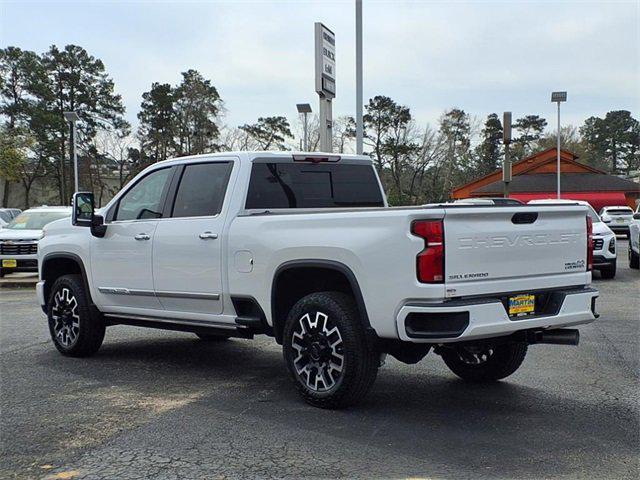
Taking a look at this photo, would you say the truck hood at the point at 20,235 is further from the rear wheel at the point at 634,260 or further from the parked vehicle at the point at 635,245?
the rear wheel at the point at 634,260

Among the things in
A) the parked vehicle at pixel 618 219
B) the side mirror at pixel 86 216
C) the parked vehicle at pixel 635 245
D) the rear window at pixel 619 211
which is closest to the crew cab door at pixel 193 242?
the side mirror at pixel 86 216

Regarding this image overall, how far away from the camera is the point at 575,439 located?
477 centimetres

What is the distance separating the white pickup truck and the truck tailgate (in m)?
0.01

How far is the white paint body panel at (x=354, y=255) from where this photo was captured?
4.82 meters

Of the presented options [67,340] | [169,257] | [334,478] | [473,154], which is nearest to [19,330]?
[67,340]

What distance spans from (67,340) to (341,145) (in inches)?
2215

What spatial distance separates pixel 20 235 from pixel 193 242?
11095 millimetres

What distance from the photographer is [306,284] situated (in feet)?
19.1

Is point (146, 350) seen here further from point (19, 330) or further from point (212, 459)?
point (212, 459)

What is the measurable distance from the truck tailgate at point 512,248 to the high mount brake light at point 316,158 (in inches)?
90.3

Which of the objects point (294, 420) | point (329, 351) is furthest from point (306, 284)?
point (294, 420)

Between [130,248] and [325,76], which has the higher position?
[325,76]

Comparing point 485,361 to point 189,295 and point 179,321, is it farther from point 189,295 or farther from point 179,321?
point 179,321

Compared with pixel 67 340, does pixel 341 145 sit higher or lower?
higher
